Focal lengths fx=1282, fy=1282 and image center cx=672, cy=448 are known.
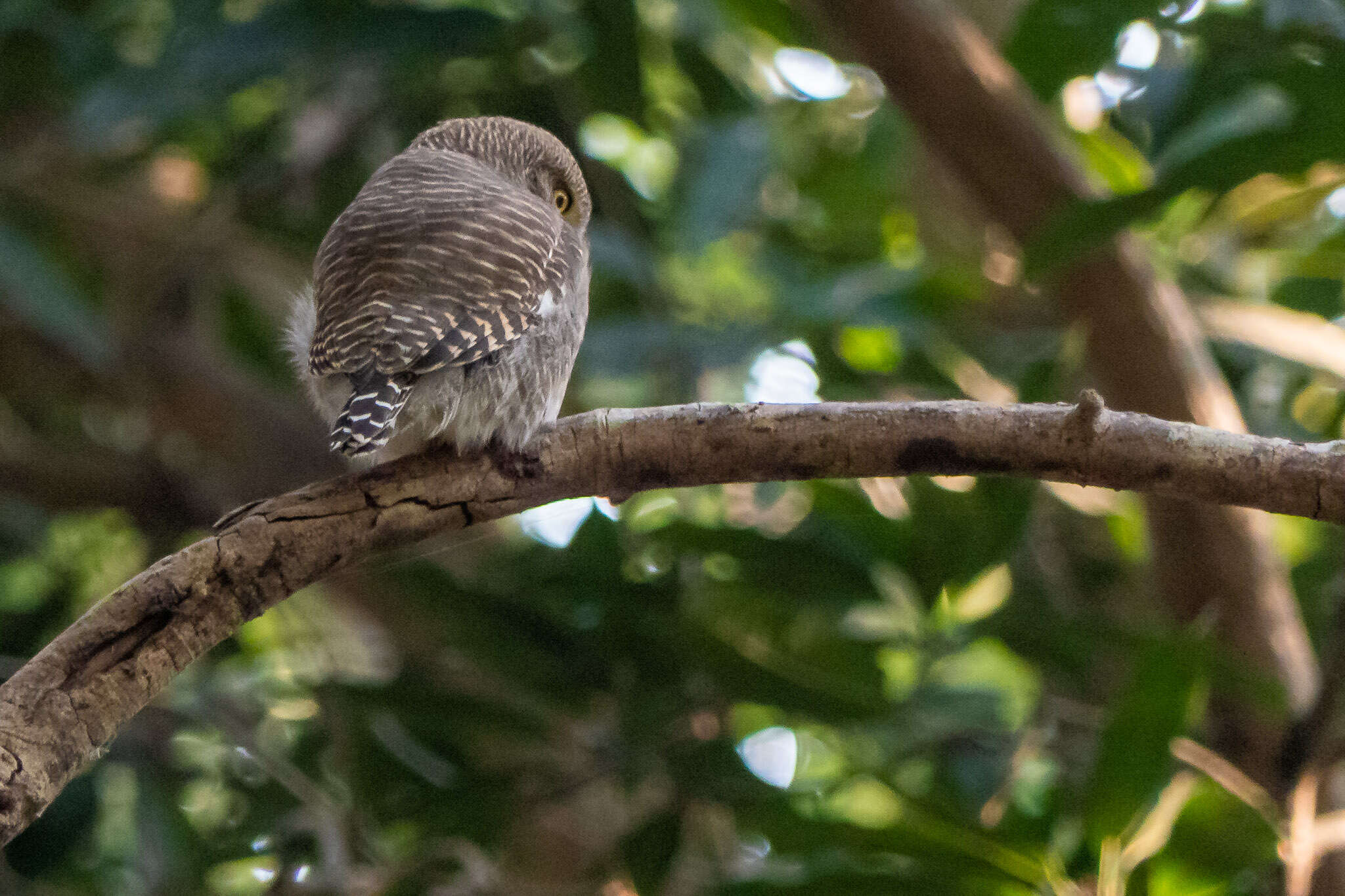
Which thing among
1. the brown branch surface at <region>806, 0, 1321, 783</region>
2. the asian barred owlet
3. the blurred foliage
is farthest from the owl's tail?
the brown branch surface at <region>806, 0, 1321, 783</region>

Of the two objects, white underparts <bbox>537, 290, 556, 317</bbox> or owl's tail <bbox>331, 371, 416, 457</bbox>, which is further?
white underparts <bbox>537, 290, 556, 317</bbox>

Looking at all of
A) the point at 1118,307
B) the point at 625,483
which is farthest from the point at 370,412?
the point at 1118,307

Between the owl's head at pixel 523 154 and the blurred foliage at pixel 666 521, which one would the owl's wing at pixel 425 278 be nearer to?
the owl's head at pixel 523 154

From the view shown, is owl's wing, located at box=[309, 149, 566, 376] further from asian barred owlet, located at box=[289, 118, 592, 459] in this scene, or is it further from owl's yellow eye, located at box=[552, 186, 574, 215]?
owl's yellow eye, located at box=[552, 186, 574, 215]

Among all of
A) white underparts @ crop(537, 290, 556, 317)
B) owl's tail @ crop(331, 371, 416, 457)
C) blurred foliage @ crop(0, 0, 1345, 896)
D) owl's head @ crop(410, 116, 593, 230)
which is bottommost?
blurred foliage @ crop(0, 0, 1345, 896)

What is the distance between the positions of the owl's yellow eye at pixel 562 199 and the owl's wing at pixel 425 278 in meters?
0.58

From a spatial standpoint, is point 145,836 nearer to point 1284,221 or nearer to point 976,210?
point 976,210

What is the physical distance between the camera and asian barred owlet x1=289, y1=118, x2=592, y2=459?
2.00 m

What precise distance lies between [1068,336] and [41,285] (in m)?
2.70

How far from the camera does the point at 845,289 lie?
11.4ft

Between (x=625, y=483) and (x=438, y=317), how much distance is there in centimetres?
45

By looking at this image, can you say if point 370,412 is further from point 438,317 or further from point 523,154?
point 523,154

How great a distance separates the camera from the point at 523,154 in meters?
2.94

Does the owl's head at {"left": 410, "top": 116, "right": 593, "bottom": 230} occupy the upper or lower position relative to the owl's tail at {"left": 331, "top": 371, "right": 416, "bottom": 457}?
lower
